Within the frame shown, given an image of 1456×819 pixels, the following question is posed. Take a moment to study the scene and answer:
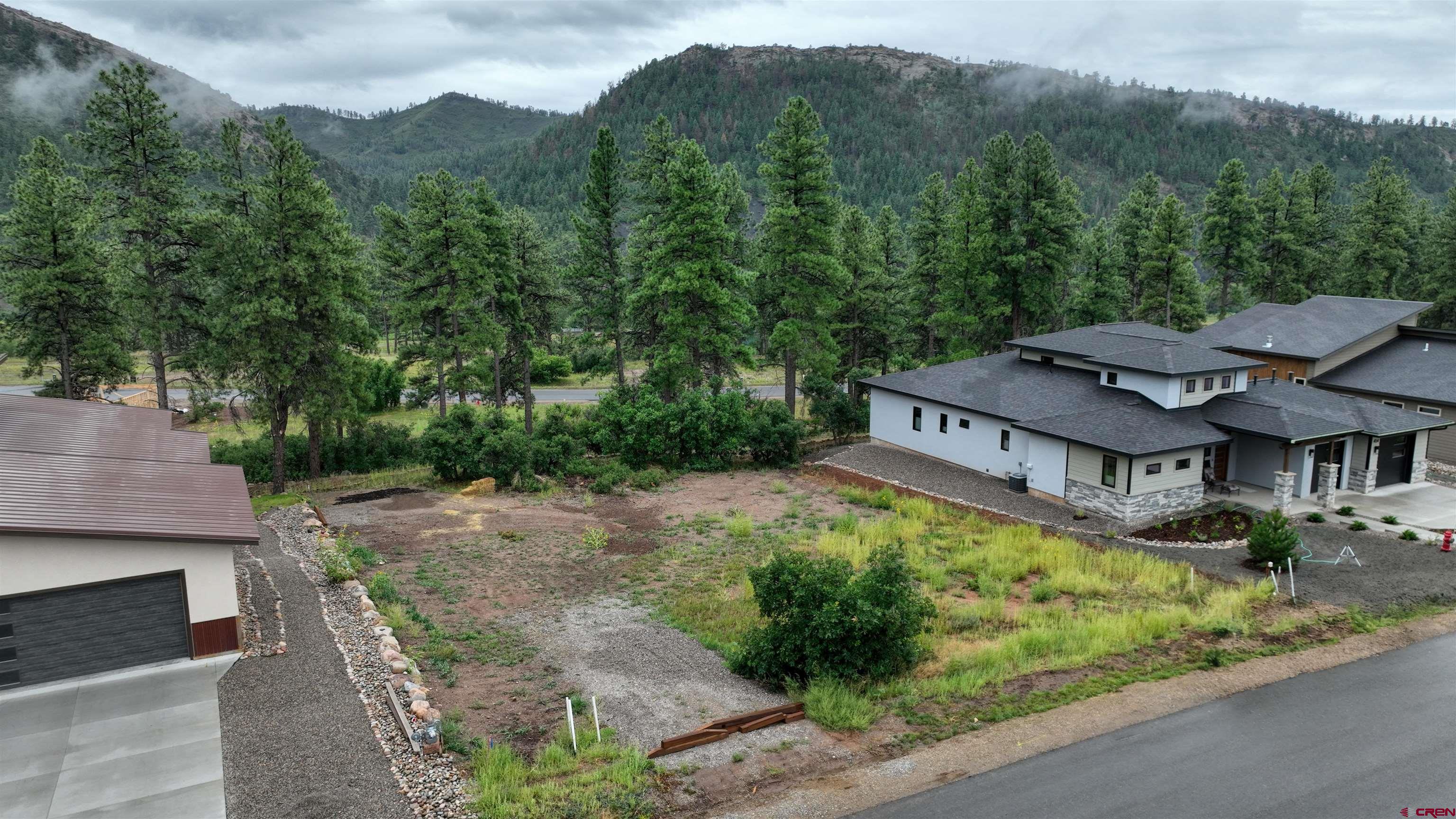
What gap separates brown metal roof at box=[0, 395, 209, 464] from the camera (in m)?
18.8

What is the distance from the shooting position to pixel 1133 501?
24.1 metres

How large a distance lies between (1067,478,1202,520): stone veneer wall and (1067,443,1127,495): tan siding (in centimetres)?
15

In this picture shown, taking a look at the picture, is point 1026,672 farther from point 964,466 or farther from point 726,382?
point 726,382

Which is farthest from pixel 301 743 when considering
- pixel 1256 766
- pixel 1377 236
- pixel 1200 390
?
pixel 1377 236

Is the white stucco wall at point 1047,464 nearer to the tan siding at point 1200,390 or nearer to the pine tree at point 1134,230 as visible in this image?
the tan siding at point 1200,390

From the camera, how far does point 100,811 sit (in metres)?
10.3

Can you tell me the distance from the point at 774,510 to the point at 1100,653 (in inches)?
527

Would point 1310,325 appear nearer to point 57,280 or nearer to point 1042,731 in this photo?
point 1042,731

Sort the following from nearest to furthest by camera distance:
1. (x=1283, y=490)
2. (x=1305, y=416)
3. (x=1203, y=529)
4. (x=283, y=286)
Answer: (x=1203, y=529), (x=1283, y=490), (x=1305, y=416), (x=283, y=286)

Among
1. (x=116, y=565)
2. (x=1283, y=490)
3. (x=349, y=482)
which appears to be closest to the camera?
(x=116, y=565)

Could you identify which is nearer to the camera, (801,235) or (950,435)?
(950,435)

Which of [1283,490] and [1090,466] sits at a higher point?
[1090,466]

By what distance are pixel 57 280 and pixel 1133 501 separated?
117 feet

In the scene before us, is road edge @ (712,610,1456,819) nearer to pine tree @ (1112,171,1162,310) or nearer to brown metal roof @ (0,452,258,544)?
brown metal roof @ (0,452,258,544)
